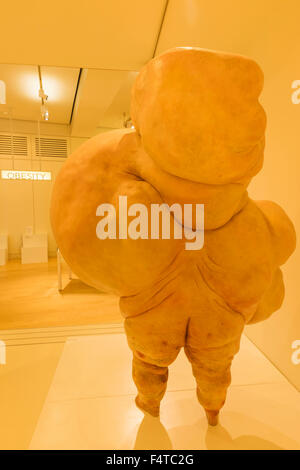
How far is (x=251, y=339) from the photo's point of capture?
1380 millimetres

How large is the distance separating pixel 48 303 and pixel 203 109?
2313 millimetres

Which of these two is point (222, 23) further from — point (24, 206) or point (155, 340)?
point (24, 206)

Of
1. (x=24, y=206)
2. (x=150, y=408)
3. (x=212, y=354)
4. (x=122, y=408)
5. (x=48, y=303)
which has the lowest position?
(x=48, y=303)

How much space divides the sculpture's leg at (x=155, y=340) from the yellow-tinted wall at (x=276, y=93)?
0.55m

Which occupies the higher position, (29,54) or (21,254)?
(29,54)

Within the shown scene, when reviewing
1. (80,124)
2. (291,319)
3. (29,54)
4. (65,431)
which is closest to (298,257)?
(291,319)

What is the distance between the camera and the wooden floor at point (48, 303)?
2.12 metres

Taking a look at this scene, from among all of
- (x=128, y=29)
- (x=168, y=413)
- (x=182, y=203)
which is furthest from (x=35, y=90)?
(x=168, y=413)

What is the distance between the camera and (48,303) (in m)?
2.46

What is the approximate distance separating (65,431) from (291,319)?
847 millimetres

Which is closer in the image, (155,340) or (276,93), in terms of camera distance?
(155,340)

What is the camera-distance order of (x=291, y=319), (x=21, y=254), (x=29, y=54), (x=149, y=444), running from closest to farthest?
(x=149, y=444) → (x=291, y=319) → (x=29, y=54) → (x=21, y=254)

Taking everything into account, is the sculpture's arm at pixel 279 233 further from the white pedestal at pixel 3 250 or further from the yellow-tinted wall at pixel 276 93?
the white pedestal at pixel 3 250

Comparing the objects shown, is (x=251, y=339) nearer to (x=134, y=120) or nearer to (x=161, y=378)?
(x=161, y=378)
